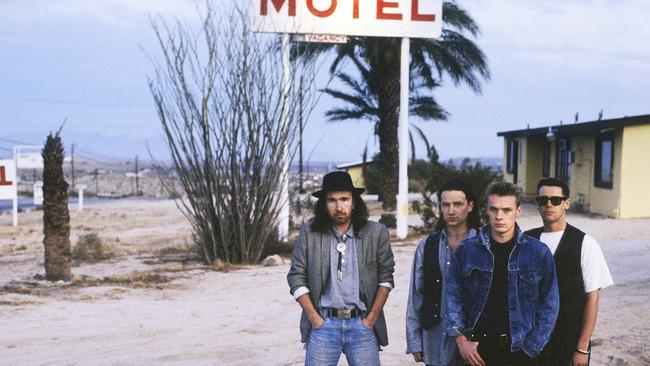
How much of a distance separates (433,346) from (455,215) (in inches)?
28.4

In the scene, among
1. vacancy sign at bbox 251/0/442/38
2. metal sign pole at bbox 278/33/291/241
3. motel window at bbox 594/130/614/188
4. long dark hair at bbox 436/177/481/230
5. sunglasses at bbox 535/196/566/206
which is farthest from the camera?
motel window at bbox 594/130/614/188

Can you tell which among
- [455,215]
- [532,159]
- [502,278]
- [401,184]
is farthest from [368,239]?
[532,159]

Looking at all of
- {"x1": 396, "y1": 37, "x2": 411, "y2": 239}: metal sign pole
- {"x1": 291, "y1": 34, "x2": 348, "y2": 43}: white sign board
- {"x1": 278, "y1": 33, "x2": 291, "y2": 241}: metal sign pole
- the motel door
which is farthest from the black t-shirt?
the motel door

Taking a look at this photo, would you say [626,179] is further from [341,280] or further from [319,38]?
[341,280]

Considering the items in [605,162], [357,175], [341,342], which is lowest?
[357,175]

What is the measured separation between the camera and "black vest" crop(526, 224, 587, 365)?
152 inches

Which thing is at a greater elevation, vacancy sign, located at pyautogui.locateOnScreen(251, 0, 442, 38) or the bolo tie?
vacancy sign, located at pyautogui.locateOnScreen(251, 0, 442, 38)

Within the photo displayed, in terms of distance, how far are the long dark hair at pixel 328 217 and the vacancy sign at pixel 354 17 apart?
10.8m

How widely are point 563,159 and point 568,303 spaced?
21409 millimetres

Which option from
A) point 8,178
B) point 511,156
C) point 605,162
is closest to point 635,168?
point 605,162

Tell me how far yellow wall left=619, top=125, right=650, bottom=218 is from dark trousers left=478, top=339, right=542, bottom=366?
16.1m

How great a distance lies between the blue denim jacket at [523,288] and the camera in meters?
3.65

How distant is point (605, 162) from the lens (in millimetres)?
20031

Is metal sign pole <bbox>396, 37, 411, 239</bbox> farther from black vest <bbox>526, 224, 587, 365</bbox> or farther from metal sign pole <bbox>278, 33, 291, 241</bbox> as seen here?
black vest <bbox>526, 224, 587, 365</bbox>
